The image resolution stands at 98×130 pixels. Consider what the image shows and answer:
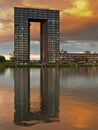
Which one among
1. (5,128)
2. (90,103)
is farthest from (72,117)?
(90,103)

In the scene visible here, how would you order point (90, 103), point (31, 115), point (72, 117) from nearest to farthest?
point (72, 117), point (31, 115), point (90, 103)

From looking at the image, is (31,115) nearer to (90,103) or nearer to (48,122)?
(48,122)

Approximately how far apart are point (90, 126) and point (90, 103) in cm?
1074

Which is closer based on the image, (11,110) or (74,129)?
(74,129)

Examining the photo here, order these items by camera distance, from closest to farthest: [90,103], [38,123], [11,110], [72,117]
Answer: [38,123], [72,117], [11,110], [90,103]

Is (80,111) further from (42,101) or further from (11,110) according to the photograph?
(42,101)

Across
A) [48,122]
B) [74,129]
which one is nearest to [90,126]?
[74,129]

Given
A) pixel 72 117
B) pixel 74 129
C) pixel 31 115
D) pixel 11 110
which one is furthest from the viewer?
pixel 11 110

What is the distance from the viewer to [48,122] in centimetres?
2345

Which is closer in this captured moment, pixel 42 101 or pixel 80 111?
pixel 80 111

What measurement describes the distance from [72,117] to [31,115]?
3237mm

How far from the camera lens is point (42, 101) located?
34656 millimetres

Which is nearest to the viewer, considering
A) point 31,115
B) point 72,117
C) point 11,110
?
point 72,117

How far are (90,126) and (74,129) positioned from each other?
4.05ft
